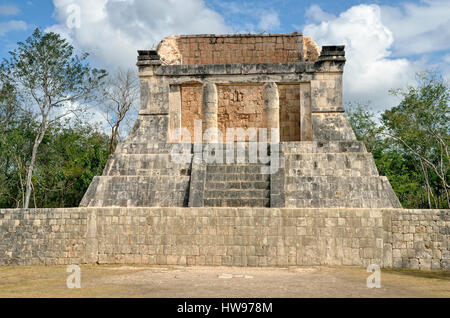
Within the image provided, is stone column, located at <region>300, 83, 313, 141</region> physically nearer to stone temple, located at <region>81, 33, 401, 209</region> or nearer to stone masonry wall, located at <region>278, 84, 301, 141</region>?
stone temple, located at <region>81, 33, 401, 209</region>

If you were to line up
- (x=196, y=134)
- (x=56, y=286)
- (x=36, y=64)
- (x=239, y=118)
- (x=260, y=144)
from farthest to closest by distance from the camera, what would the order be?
1. (x=36, y=64)
2. (x=239, y=118)
3. (x=196, y=134)
4. (x=260, y=144)
5. (x=56, y=286)

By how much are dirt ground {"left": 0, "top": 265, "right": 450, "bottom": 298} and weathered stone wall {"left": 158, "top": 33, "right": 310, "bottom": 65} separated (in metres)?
8.60

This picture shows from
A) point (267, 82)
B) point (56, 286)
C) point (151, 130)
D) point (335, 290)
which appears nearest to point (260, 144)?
point (267, 82)

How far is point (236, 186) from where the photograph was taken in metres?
10.0

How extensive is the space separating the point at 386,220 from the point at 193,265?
404 centimetres

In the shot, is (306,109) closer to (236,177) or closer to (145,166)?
(236,177)

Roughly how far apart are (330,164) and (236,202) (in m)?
2.53

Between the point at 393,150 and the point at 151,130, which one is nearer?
the point at 151,130

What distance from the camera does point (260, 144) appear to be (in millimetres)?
10922

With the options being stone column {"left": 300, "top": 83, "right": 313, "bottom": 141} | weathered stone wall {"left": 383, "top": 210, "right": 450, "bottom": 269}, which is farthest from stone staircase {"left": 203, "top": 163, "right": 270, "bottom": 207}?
stone column {"left": 300, "top": 83, "right": 313, "bottom": 141}

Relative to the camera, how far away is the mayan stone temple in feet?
28.8

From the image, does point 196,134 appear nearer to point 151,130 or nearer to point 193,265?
point 151,130

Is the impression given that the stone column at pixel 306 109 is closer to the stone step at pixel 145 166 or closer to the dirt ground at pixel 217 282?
the stone step at pixel 145 166
